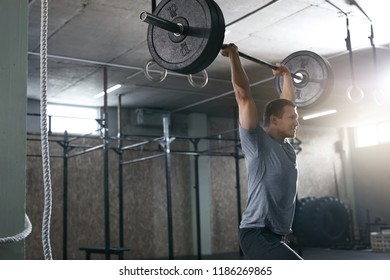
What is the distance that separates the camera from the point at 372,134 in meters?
9.13

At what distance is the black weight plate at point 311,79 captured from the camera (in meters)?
2.78

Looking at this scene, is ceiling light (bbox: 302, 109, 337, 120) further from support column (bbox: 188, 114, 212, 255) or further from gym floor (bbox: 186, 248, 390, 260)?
gym floor (bbox: 186, 248, 390, 260)

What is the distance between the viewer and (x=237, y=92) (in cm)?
176

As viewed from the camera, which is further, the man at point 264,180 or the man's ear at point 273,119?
the man's ear at point 273,119

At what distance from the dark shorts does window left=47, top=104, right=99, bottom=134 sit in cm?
471

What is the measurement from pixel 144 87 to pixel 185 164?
1.94m

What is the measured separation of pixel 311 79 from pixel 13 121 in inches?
78.1

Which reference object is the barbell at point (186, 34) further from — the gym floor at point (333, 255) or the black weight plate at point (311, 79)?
the gym floor at point (333, 255)

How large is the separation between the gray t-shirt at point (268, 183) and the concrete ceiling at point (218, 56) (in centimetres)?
112

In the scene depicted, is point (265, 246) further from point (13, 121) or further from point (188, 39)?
point (13, 121)

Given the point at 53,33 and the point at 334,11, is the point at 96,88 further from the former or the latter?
the point at 334,11

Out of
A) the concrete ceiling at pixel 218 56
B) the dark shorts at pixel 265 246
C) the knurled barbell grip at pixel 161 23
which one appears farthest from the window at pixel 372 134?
the knurled barbell grip at pixel 161 23
